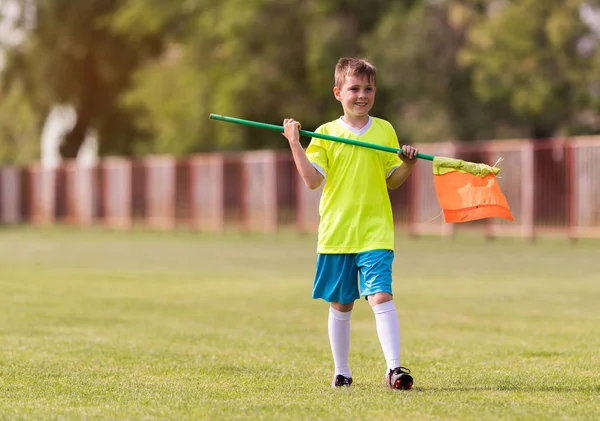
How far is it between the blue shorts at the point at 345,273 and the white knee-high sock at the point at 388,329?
0.49 feet

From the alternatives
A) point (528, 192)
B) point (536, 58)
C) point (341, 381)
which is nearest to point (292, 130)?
point (341, 381)

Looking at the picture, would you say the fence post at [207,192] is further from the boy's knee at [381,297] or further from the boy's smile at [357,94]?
the boy's knee at [381,297]

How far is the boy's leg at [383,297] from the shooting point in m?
6.98

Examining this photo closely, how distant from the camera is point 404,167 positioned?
7340 millimetres

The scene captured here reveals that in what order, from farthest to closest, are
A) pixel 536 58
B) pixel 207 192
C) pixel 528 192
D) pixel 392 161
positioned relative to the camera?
pixel 207 192
pixel 536 58
pixel 528 192
pixel 392 161

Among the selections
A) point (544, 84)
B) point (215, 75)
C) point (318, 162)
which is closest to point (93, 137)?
point (215, 75)

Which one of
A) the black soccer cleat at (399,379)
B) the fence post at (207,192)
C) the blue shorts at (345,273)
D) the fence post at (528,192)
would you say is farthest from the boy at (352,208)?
the fence post at (207,192)

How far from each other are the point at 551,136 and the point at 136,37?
2003 centimetres

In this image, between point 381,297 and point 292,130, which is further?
point 292,130

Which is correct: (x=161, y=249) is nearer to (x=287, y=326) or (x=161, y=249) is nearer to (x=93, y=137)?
(x=287, y=326)

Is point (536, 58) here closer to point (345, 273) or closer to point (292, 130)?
point (292, 130)

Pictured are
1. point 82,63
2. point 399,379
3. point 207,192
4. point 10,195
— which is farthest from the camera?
point 82,63

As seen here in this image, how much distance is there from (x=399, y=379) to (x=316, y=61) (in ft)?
116

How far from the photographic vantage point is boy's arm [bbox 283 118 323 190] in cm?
713
